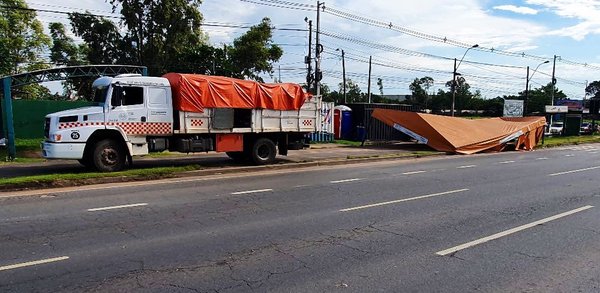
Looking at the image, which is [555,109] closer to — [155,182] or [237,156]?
[237,156]

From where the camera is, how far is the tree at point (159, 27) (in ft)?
107

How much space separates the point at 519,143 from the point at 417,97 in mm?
90119

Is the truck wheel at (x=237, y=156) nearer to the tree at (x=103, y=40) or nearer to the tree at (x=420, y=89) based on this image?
the tree at (x=103, y=40)

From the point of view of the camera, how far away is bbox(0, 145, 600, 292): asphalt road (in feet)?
16.4

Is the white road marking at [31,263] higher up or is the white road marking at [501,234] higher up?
the white road marking at [31,263]

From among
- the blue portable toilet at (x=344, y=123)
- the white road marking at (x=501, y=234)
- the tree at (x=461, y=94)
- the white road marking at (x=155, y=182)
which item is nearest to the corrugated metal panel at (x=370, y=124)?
the blue portable toilet at (x=344, y=123)

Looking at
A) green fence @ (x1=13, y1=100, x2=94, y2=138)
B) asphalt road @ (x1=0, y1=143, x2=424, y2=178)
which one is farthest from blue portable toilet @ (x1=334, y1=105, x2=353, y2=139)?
green fence @ (x1=13, y1=100, x2=94, y2=138)

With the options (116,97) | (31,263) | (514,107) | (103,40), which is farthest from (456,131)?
(514,107)

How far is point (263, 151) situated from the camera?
16547 mm

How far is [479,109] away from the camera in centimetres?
11025

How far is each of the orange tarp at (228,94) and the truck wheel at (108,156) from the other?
2211 mm

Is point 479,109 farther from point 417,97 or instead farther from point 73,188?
point 73,188

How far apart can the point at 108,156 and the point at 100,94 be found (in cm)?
195

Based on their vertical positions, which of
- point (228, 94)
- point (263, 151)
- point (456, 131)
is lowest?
point (263, 151)
